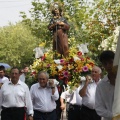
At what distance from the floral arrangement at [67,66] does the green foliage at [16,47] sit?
54291 mm

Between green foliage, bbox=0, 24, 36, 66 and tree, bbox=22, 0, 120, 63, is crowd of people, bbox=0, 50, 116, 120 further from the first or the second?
green foliage, bbox=0, 24, 36, 66

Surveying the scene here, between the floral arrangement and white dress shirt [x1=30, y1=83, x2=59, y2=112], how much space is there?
1.27 meters

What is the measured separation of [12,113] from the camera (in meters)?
10.9

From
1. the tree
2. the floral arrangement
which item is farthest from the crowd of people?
the tree

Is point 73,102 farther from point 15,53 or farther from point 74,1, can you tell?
point 15,53

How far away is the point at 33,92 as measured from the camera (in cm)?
1176

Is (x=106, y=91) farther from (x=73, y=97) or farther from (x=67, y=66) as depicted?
(x=67, y=66)

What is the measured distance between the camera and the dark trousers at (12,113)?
1095 cm

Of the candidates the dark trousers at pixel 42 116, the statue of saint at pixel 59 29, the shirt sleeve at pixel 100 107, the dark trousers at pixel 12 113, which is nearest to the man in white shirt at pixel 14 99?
the dark trousers at pixel 12 113

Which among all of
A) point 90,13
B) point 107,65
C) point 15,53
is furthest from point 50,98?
point 15,53

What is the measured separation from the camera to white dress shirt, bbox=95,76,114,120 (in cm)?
619

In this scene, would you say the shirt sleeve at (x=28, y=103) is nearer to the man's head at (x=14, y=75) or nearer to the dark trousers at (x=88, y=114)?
the man's head at (x=14, y=75)

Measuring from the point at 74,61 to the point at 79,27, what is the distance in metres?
15.5

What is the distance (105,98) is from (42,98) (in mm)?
5461
